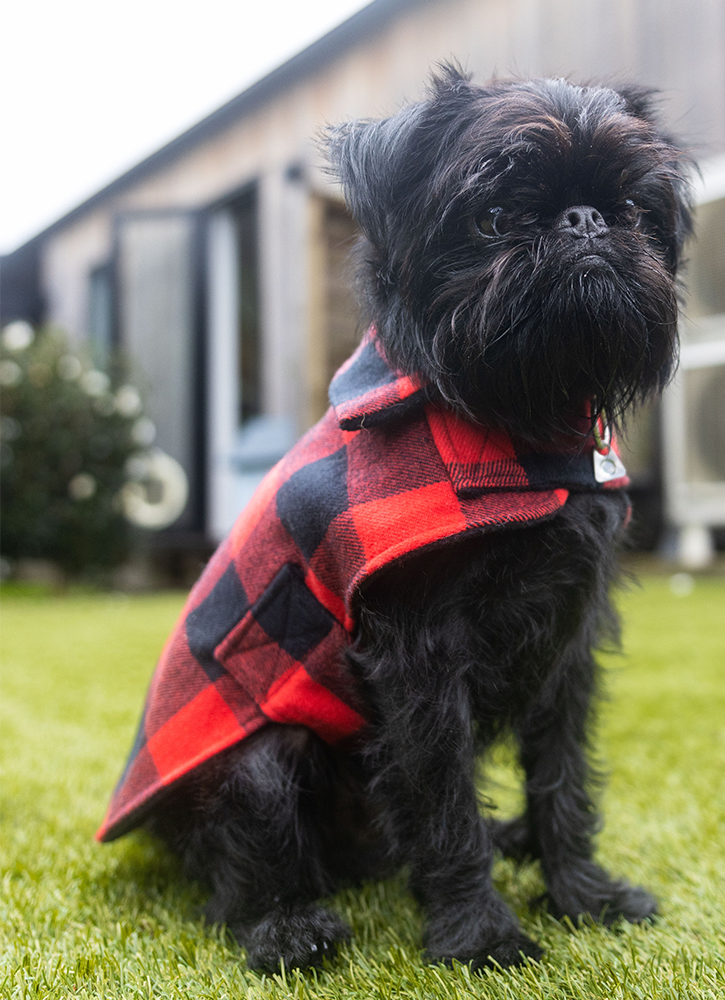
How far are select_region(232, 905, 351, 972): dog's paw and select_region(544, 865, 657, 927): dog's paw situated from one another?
1.09ft

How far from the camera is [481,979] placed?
102 cm

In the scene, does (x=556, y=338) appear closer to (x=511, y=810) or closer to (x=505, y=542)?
(x=505, y=542)

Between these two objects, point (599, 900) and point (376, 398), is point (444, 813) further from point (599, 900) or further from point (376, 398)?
point (376, 398)

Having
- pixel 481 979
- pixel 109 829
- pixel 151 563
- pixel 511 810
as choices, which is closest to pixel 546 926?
pixel 481 979

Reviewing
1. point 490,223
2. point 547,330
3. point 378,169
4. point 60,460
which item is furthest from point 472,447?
point 60,460

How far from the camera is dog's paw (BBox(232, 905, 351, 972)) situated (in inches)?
43.9

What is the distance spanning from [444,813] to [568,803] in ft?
0.97

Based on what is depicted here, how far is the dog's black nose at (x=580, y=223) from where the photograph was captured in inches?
38.4

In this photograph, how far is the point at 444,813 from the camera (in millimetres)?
1098

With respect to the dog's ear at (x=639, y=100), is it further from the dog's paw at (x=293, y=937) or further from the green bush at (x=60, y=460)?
the green bush at (x=60, y=460)

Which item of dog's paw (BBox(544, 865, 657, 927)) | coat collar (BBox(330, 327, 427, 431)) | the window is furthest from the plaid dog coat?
the window

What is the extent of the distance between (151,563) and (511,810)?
702 cm

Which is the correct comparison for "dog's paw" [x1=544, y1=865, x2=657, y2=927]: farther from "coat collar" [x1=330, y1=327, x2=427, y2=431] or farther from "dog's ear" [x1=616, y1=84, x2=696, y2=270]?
"dog's ear" [x1=616, y1=84, x2=696, y2=270]

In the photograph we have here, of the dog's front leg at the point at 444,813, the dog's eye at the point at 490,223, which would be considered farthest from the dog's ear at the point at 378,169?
the dog's front leg at the point at 444,813
